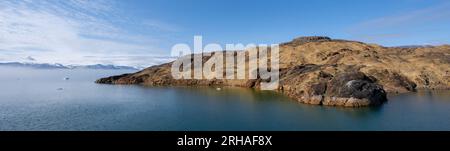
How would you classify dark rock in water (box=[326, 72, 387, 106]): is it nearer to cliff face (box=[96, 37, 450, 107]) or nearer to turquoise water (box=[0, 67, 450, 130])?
cliff face (box=[96, 37, 450, 107])

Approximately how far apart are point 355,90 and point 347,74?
8.68 metres

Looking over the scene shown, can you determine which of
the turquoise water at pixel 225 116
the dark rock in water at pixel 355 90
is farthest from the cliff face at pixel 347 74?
the turquoise water at pixel 225 116

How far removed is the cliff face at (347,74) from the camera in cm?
7738

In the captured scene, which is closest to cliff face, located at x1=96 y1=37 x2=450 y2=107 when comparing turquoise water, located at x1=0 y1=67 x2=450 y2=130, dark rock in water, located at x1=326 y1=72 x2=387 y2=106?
dark rock in water, located at x1=326 y1=72 x2=387 y2=106

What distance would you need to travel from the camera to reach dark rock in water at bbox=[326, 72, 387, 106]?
74.8 m

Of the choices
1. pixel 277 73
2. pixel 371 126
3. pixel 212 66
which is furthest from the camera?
pixel 212 66

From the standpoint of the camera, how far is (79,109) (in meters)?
74.3

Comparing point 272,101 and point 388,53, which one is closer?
point 272,101

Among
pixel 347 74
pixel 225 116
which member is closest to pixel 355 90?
pixel 347 74

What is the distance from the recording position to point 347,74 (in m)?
83.3

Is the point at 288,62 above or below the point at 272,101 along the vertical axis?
above
